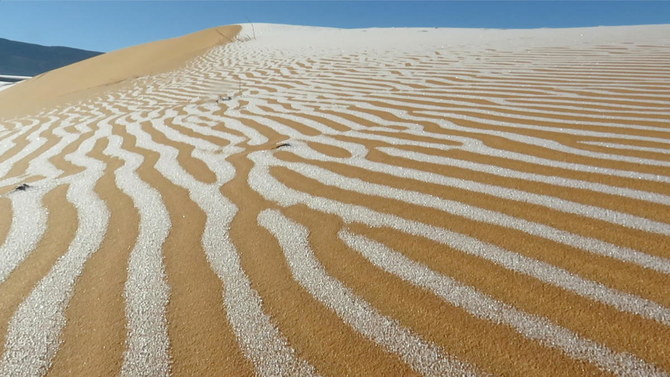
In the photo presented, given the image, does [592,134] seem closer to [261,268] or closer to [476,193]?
[476,193]

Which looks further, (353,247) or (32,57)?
(32,57)

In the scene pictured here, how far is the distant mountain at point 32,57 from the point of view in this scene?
91625mm

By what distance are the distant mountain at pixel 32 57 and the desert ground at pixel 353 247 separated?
106 m

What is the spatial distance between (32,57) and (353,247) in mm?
127647

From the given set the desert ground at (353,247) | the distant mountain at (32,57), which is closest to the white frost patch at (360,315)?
the desert ground at (353,247)

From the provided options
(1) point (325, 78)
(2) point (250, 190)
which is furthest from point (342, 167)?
(1) point (325, 78)

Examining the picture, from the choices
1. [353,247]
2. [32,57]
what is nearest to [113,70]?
[353,247]

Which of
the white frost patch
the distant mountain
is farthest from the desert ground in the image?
the distant mountain

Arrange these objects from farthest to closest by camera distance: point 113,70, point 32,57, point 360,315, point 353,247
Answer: point 32,57 → point 113,70 → point 353,247 → point 360,315

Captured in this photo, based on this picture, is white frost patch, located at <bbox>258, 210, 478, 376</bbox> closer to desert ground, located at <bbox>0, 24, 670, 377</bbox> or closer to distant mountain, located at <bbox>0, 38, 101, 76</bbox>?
desert ground, located at <bbox>0, 24, 670, 377</bbox>

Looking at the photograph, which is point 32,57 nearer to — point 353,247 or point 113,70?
point 113,70

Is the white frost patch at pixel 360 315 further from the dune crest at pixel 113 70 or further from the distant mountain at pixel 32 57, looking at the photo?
the distant mountain at pixel 32 57

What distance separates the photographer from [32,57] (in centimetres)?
10206

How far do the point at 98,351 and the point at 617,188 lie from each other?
2297 mm
